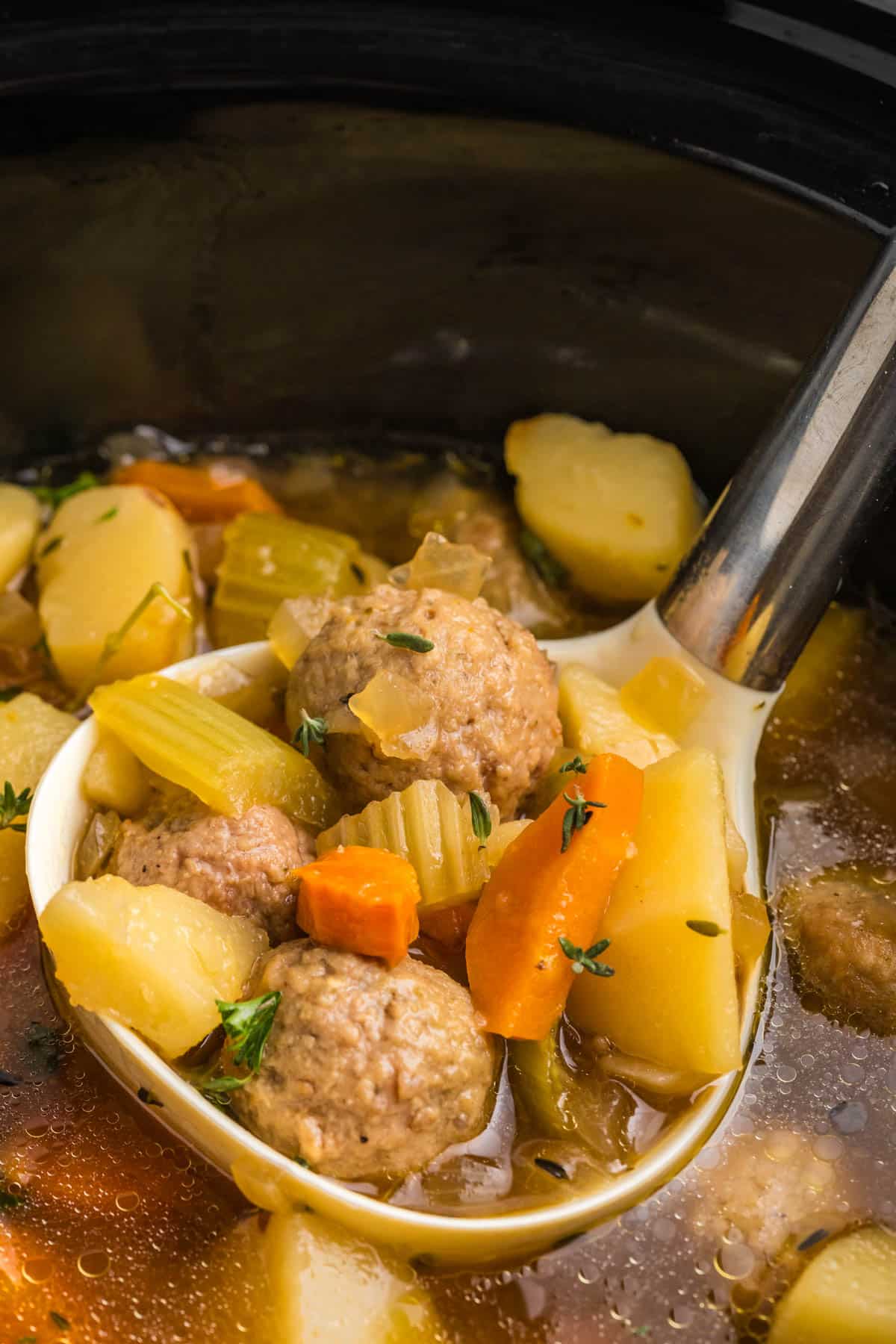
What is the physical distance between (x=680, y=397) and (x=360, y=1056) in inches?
73.7

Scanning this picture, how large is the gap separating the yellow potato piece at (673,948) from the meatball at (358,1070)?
30cm

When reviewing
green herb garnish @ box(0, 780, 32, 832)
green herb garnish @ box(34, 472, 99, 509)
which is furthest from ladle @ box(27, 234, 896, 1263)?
green herb garnish @ box(34, 472, 99, 509)

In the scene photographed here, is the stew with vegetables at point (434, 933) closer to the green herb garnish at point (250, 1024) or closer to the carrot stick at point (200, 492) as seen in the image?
the green herb garnish at point (250, 1024)

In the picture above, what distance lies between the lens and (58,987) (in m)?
2.41

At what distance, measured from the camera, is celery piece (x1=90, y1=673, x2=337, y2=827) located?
2.20m

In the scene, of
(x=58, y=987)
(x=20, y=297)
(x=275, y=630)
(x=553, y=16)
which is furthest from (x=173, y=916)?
(x=553, y=16)

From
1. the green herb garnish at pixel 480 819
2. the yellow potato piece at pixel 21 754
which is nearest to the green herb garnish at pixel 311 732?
the green herb garnish at pixel 480 819

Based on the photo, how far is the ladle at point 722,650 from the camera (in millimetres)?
2029

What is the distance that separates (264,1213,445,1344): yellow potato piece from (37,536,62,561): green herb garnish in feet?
5.30

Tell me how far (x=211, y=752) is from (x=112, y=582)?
2.58 feet

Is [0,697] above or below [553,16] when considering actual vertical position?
below

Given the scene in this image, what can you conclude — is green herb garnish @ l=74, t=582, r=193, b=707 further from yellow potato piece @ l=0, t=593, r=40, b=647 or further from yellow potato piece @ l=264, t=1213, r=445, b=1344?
yellow potato piece @ l=264, t=1213, r=445, b=1344

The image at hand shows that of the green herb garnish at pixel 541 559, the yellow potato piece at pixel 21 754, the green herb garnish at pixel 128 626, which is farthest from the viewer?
the green herb garnish at pixel 541 559

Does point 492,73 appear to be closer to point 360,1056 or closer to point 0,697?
point 0,697
